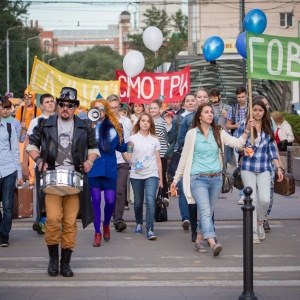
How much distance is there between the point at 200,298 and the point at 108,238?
354 centimetres

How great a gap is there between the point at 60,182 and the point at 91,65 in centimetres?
12075

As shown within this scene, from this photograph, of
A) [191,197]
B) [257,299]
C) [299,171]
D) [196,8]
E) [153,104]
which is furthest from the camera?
[196,8]

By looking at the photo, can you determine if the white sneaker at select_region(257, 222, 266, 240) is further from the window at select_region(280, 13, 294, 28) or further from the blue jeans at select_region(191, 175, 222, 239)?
the window at select_region(280, 13, 294, 28)

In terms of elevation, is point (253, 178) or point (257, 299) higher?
point (253, 178)

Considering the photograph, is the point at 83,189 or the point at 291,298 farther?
the point at 83,189

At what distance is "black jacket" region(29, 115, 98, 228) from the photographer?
29.1ft

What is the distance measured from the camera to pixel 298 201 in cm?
→ 1590

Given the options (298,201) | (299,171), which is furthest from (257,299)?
(299,171)

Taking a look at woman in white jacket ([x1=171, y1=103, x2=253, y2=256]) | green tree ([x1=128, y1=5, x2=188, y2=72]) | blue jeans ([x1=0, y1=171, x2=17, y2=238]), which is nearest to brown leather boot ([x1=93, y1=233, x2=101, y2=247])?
blue jeans ([x1=0, y1=171, x2=17, y2=238])

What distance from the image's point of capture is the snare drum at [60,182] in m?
8.70

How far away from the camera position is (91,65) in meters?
129

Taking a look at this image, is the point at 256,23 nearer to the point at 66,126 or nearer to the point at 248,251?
the point at 66,126

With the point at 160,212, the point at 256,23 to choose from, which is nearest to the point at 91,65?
the point at 256,23

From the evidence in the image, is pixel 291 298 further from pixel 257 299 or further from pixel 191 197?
pixel 191 197
